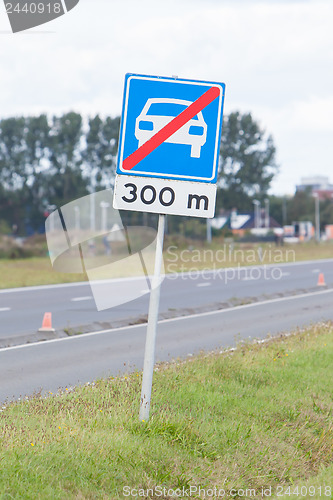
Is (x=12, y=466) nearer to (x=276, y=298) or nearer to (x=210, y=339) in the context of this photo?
(x=210, y=339)

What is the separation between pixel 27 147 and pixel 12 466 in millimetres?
82899

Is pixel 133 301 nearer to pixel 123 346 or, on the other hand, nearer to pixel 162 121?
pixel 123 346

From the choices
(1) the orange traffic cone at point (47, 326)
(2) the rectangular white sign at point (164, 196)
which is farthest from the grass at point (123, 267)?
(2) the rectangular white sign at point (164, 196)

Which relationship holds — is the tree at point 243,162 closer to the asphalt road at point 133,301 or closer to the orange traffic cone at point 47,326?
the asphalt road at point 133,301

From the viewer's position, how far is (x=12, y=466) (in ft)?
17.2

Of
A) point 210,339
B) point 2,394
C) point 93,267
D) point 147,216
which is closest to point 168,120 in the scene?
point 2,394

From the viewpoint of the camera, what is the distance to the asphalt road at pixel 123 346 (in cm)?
1028

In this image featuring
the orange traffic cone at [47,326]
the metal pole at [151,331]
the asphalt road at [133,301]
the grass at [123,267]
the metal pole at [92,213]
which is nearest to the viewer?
the metal pole at [151,331]

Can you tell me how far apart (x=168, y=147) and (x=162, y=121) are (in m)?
0.21

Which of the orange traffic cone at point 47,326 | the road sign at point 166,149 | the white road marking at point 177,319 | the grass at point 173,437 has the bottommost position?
the white road marking at point 177,319

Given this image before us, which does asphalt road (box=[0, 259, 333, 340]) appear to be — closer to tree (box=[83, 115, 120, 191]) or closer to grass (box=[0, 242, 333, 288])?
grass (box=[0, 242, 333, 288])

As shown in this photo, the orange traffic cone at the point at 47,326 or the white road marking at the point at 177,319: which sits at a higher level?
the orange traffic cone at the point at 47,326

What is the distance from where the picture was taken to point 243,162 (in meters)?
93.2

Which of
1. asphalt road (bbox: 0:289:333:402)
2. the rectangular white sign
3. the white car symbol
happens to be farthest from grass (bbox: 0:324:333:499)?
the white car symbol
